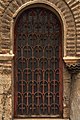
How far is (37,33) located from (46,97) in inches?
52.7

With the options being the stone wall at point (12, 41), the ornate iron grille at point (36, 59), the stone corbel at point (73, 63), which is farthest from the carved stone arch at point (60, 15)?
the ornate iron grille at point (36, 59)

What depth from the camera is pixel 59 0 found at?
7055 millimetres

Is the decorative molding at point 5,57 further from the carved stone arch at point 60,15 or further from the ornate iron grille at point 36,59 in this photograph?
the ornate iron grille at point 36,59

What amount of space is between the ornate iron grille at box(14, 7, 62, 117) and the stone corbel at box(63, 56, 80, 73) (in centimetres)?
29

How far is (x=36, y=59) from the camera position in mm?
7273

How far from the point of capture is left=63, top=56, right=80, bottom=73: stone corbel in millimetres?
6980

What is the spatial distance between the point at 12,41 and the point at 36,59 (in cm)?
64

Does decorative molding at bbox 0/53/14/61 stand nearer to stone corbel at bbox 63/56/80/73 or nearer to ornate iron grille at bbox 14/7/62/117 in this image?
ornate iron grille at bbox 14/7/62/117

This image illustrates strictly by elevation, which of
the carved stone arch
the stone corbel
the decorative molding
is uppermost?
the carved stone arch

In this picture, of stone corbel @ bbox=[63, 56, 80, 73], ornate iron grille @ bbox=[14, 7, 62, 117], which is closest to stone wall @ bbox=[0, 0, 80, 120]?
stone corbel @ bbox=[63, 56, 80, 73]

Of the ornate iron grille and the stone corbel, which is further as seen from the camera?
the ornate iron grille

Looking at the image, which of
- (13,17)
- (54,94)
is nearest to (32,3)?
(13,17)

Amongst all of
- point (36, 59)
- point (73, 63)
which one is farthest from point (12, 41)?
point (73, 63)

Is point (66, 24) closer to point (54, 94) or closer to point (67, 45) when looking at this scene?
point (67, 45)
